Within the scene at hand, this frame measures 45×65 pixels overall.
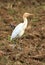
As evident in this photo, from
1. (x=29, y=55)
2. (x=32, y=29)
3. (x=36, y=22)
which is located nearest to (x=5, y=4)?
(x=36, y=22)

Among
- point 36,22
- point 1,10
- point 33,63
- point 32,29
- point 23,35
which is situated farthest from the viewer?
point 1,10

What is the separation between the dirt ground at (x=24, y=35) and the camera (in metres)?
9.45

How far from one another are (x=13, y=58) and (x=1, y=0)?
7062 millimetres

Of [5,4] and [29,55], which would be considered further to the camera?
[5,4]

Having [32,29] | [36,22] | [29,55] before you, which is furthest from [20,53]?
[36,22]

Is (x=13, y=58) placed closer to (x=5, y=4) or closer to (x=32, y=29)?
(x=32, y=29)

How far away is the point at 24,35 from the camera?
11461 mm

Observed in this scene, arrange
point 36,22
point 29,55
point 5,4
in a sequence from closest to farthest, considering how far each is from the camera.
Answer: point 29,55, point 36,22, point 5,4

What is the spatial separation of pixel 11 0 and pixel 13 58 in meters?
7.00

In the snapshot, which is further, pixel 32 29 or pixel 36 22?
pixel 36 22

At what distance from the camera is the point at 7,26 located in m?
12.6

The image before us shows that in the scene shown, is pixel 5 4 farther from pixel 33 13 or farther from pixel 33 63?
pixel 33 63

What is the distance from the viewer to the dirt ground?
31.0ft

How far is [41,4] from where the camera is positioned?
16172mm
